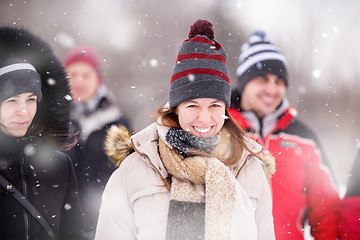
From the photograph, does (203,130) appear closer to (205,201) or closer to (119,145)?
(205,201)

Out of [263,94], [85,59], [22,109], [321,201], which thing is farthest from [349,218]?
[85,59]

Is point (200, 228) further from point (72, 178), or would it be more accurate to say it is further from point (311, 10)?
point (311, 10)

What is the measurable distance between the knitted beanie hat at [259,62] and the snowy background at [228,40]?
2589 millimetres

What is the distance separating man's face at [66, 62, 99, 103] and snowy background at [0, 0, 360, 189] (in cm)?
205

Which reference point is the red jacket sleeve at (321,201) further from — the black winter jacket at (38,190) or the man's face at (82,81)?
the man's face at (82,81)

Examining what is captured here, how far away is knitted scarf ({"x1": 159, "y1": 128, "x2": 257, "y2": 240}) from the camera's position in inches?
78.0

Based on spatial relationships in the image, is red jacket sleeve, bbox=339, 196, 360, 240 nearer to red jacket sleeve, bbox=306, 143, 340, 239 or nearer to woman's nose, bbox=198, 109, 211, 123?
red jacket sleeve, bbox=306, 143, 340, 239

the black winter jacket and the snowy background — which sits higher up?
the snowy background

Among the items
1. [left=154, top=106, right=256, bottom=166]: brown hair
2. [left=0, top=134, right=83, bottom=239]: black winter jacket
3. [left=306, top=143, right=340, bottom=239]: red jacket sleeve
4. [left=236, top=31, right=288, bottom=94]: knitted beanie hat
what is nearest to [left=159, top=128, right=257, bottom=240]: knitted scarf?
[left=154, top=106, right=256, bottom=166]: brown hair

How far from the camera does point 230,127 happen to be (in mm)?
2270

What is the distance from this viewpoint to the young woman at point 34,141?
7.11 ft

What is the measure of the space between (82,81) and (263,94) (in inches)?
89.5

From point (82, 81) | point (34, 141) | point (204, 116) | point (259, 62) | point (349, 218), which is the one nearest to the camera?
point (204, 116)

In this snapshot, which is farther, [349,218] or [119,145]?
[349,218]
